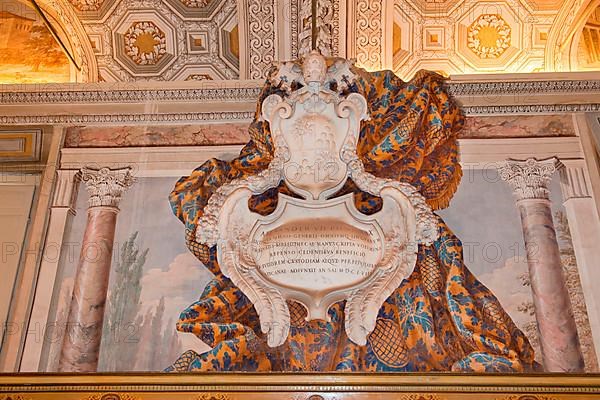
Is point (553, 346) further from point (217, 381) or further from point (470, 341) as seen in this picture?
point (217, 381)

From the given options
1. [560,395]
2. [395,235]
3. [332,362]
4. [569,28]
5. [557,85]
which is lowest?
[560,395]

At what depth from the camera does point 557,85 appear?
7.87m

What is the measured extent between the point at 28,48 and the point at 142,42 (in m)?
1.20

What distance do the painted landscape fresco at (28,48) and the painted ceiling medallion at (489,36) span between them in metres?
4.30

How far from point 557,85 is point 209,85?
3412 mm

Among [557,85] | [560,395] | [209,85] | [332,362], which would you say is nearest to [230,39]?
[209,85]

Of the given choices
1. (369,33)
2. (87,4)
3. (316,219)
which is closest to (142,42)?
(87,4)

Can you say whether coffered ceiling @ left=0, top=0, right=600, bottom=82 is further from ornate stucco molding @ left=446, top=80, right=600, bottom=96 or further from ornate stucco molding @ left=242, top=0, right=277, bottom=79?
ornate stucco molding @ left=446, top=80, right=600, bottom=96

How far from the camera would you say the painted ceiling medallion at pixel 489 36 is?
27.9 feet

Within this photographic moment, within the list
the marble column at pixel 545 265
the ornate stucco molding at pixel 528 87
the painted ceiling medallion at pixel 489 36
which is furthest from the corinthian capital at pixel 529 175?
the painted ceiling medallion at pixel 489 36

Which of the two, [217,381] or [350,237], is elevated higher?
[350,237]

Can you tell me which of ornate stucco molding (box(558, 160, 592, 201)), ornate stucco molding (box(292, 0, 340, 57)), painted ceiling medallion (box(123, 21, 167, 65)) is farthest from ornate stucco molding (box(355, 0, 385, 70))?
ornate stucco molding (box(558, 160, 592, 201))

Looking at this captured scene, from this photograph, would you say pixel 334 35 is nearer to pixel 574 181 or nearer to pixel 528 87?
pixel 528 87

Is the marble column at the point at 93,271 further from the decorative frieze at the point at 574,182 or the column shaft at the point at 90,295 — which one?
the decorative frieze at the point at 574,182
